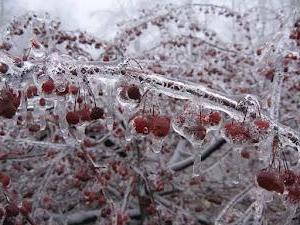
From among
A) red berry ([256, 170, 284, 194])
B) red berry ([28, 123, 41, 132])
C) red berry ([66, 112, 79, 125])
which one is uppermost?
red berry ([66, 112, 79, 125])

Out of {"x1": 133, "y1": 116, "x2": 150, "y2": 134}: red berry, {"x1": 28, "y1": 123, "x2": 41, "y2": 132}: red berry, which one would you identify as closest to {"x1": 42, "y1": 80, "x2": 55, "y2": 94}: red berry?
{"x1": 133, "y1": 116, "x2": 150, "y2": 134}: red berry

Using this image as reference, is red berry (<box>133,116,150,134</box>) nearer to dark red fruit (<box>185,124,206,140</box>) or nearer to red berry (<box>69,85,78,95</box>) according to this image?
dark red fruit (<box>185,124,206,140</box>)

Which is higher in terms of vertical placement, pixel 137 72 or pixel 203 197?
pixel 137 72

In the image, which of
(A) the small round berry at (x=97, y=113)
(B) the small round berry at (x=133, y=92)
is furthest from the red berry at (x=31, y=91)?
(B) the small round berry at (x=133, y=92)

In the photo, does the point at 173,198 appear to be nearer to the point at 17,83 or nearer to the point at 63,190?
the point at 63,190

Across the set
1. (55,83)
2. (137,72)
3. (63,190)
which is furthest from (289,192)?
(63,190)

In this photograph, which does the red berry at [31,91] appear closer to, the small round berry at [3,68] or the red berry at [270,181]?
the small round berry at [3,68]
